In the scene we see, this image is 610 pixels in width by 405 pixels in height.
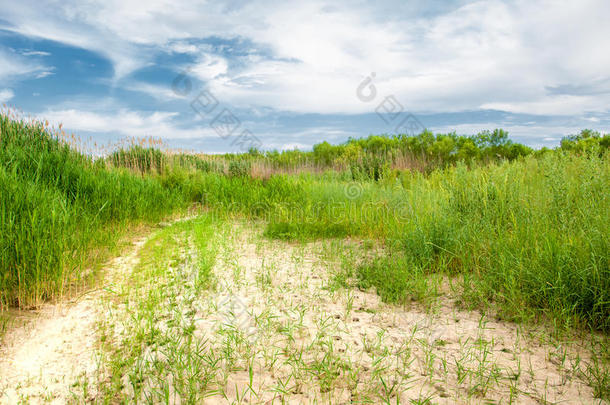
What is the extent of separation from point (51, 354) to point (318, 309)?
82.6 inches

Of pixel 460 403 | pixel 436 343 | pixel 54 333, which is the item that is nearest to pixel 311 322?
pixel 436 343

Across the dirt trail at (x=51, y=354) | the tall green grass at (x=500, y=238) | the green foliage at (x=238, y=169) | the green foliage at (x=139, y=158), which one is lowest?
the dirt trail at (x=51, y=354)

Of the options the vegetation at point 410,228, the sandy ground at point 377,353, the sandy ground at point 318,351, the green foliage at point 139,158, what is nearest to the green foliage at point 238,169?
the green foliage at point 139,158

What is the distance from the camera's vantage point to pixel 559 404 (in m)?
1.93

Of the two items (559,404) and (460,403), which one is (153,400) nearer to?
(460,403)

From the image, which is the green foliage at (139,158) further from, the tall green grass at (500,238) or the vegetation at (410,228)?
the tall green grass at (500,238)

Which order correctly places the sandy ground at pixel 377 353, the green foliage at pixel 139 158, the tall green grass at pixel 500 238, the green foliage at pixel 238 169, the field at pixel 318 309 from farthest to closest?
the green foliage at pixel 139 158
the green foliage at pixel 238 169
the tall green grass at pixel 500 238
the field at pixel 318 309
the sandy ground at pixel 377 353

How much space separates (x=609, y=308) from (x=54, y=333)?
4.33 meters

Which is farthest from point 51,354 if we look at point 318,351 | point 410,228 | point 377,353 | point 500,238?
point 500,238

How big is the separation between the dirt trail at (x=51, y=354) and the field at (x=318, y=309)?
0.01 metres

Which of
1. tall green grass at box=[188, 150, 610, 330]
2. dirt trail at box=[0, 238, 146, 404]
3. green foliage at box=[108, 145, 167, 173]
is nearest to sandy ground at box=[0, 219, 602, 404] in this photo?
dirt trail at box=[0, 238, 146, 404]

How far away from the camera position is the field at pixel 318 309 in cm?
213

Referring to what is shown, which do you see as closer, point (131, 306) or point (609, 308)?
point (609, 308)

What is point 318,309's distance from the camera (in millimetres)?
3096
